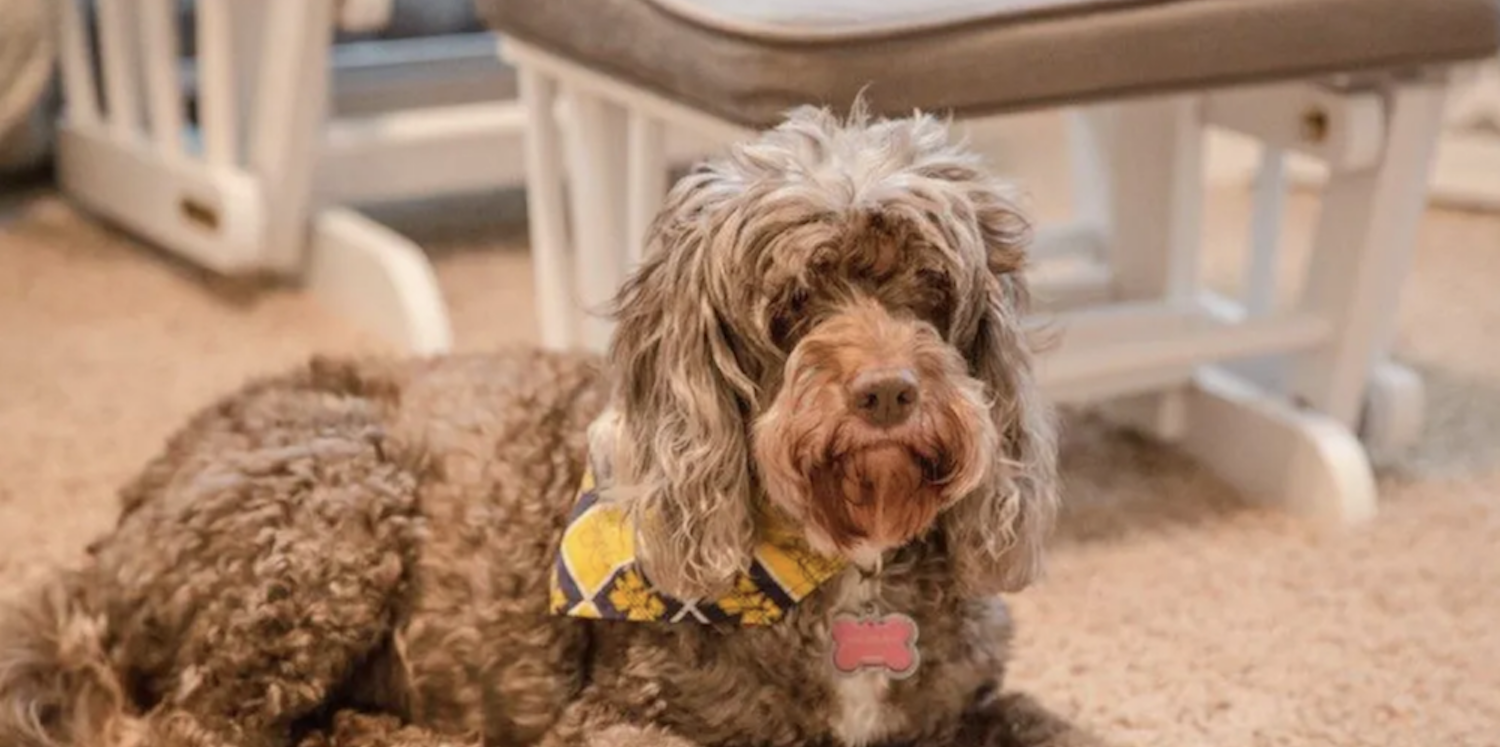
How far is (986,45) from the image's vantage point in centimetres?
182

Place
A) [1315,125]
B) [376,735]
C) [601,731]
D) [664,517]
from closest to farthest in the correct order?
1. [664,517]
2. [601,731]
3. [376,735]
4. [1315,125]

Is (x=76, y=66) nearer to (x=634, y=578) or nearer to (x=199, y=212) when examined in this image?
(x=199, y=212)

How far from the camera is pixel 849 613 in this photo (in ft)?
4.76

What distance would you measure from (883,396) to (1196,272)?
135 cm

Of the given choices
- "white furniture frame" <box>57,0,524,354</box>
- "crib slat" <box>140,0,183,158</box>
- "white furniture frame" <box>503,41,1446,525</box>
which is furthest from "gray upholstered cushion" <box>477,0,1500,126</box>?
"crib slat" <box>140,0,183,158</box>

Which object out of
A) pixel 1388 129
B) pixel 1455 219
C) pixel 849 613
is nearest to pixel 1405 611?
pixel 1388 129

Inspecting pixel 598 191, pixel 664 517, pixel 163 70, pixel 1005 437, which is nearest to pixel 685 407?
pixel 664 517

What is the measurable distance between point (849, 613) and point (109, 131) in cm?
221

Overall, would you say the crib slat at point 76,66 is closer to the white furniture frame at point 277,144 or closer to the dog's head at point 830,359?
the white furniture frame at point 277,144

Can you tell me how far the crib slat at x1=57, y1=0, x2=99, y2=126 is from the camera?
3.19 meters

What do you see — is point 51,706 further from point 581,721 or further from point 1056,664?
point 1056,664

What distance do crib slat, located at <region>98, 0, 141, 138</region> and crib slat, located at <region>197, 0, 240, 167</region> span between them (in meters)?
0.27

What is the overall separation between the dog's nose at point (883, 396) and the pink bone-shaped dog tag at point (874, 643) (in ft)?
0.76

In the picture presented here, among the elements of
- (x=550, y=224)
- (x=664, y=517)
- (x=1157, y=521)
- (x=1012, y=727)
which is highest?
(x=664, y=517)
